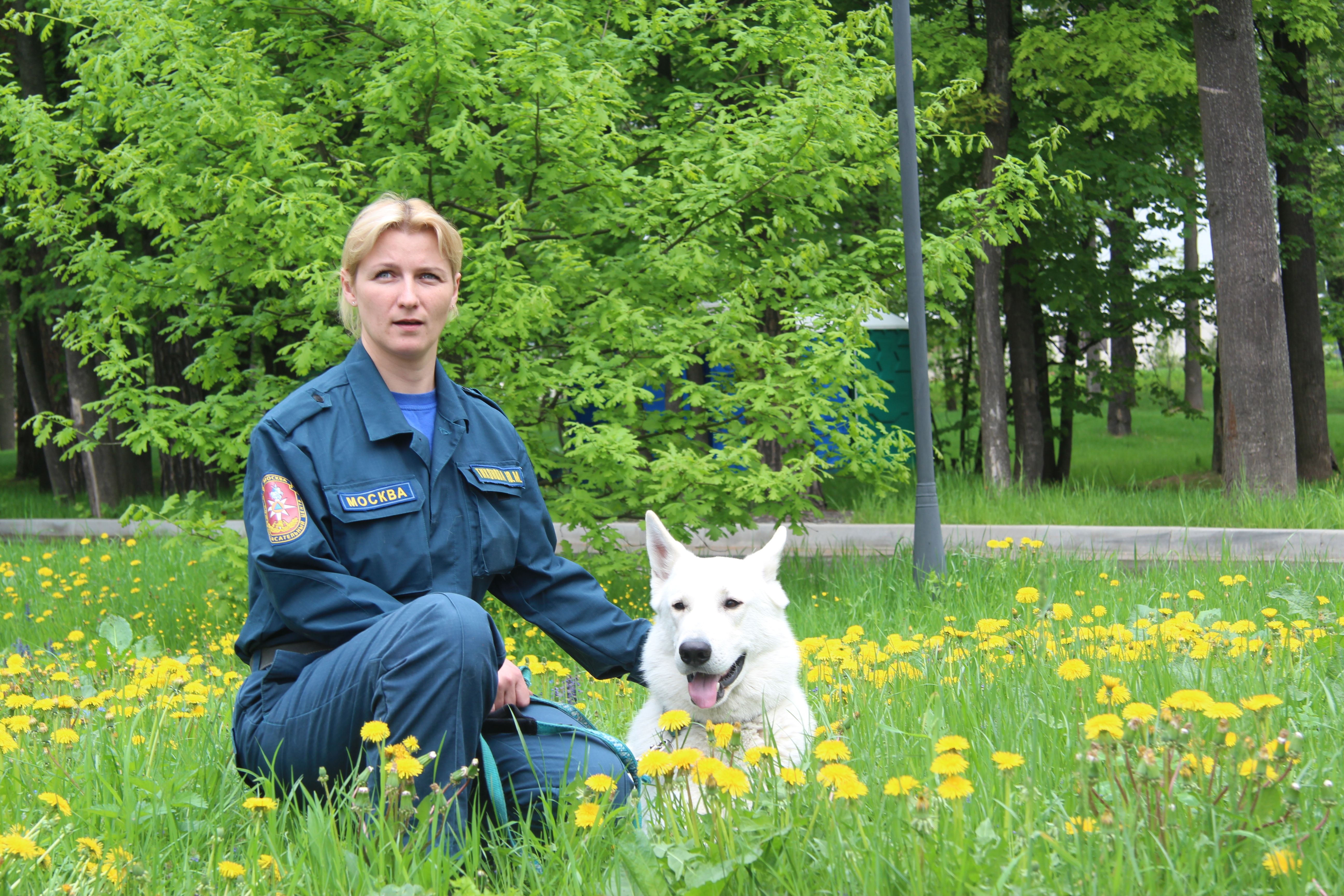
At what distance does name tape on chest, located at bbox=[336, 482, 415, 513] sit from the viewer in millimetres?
2953

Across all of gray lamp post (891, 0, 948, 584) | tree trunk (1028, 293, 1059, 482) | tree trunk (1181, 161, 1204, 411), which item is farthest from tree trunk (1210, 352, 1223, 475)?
gray lamp post (891, 0, 948, 584)

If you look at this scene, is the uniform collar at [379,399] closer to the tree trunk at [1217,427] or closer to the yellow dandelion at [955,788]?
the yellow dandelion at [955,788]

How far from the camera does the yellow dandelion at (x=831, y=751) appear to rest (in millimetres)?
2072

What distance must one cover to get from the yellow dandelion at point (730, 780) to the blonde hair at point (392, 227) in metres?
1.84

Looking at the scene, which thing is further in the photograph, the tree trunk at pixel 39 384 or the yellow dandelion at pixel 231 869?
the tree trunk at pixel 39 384

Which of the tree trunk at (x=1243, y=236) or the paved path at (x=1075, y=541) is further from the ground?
the tree trunk at (x=1243, y=236)

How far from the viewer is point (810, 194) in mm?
8242

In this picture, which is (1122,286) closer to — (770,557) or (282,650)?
(770,557)

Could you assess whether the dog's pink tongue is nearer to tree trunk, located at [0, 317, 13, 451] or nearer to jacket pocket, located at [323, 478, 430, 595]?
jacket pocket, located at [323, 478, 430, 595]

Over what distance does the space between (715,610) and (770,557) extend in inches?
12.1

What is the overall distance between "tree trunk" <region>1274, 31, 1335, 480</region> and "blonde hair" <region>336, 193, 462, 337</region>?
14.1 metres

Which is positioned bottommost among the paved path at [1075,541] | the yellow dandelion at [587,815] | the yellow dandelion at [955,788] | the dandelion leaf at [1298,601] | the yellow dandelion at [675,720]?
the paved path at [1075,541]

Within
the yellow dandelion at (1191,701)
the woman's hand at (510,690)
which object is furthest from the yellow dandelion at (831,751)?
the woman's hand at (510,690)

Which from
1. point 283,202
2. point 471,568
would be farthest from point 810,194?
point 471,568
